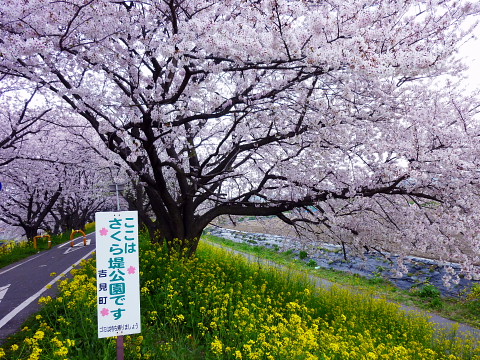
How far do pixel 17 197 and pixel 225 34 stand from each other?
2279 centimetres

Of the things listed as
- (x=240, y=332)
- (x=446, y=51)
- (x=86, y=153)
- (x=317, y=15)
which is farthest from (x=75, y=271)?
(x=86, y=153)

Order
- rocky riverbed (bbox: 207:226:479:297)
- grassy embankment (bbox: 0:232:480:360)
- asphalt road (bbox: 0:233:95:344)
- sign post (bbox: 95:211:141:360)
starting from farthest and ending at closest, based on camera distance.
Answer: rocky riverbed (bbox: 207:226:479:297) < asphalt road (bbox: 0:233:95:344) < grassy embankment (bbox: 0:232:480:360) < sign post (bbox: 95:211:141:360)

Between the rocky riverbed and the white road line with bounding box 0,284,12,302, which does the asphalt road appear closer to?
the white road line with bounding box 0,284,12,302

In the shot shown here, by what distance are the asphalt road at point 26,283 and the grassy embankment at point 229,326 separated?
0.61 metres

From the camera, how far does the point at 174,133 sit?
294 inches

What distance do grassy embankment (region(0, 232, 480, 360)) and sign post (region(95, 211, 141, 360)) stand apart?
39 centimetres

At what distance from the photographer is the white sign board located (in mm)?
3270

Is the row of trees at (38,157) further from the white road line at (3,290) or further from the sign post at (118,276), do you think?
the sign post at (118,276)

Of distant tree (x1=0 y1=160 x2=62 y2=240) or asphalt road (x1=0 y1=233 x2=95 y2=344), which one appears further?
distant tree (x1=0 y1=160 x2=62 y2=240)

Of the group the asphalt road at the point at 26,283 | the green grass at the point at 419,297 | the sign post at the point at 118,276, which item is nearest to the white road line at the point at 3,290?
the asphalt road at the point at 26,283

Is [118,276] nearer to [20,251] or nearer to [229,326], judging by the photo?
Answer: [229,326]

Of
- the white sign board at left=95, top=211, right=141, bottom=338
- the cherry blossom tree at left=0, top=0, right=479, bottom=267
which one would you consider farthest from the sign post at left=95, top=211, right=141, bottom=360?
the cherry blossom tree at left=0, top=0, right=479, bottom=267

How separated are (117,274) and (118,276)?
0.02 m

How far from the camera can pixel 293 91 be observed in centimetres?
639
